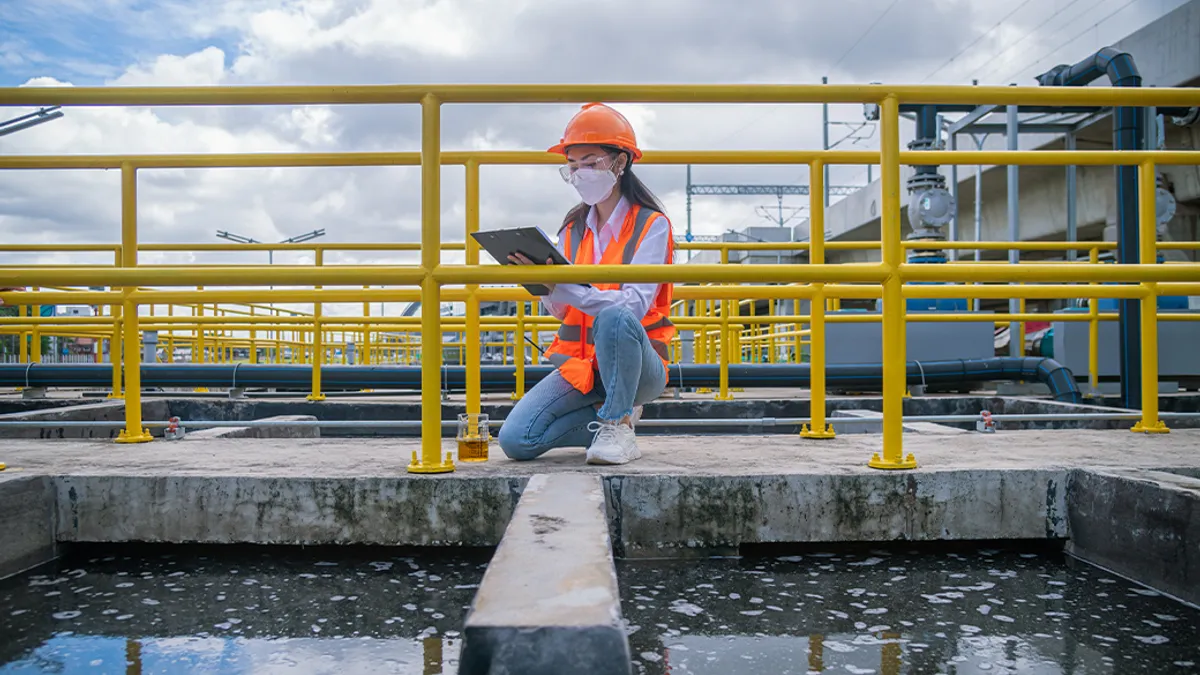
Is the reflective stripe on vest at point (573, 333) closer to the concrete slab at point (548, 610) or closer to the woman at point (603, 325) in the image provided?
the woman at point (603, 325)

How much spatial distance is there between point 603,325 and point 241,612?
118cm

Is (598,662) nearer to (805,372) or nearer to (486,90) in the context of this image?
(486,90)

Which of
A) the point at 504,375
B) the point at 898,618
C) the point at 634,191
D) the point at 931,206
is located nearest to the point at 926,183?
the point at 931,206

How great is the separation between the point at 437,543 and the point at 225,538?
1.83 ft

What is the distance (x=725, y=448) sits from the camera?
9.24 feet

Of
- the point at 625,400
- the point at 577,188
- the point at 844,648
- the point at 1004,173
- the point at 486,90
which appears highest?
the point at 1004,173

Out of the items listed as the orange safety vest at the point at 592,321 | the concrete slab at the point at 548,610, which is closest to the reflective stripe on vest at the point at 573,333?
the orange safety vest at the point at 592,321

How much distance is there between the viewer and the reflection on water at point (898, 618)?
5.09 feet

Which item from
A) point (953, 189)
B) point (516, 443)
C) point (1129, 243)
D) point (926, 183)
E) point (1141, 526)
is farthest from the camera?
point (953, 189)

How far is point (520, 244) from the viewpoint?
229 cm

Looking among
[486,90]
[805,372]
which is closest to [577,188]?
[486,90]

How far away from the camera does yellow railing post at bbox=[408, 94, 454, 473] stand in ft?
7.66

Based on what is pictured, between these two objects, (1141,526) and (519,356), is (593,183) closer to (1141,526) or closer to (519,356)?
(1141,526)

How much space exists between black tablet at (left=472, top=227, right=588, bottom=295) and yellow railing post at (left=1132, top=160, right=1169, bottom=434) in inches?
93.0
